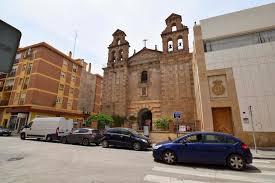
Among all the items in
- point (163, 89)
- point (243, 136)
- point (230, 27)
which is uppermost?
point (230, 27)

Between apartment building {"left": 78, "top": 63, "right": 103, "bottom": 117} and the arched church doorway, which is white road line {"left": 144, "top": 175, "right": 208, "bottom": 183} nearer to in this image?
the arched church doorway

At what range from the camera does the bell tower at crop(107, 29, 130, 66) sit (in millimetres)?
28200

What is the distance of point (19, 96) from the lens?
2844 centimetres

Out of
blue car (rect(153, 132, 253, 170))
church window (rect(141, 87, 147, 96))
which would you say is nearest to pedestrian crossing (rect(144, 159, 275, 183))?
blue car (rect(153, 132, 253, 170))

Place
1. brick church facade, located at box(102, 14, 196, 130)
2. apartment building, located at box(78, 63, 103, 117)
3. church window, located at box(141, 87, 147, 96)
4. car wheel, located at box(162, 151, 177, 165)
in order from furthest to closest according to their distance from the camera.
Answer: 1. apartment building, located at box(78, 63, 103, 117)
2. church window, located at box(141, 87, 147, 96)
3. brick church facade, located at box(102, 14, 196, 130)
4. car wheel, located at box(162, 151, 177, 165)

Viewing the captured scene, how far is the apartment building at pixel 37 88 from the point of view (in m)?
26.7

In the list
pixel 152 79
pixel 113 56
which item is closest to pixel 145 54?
pixel 152 79

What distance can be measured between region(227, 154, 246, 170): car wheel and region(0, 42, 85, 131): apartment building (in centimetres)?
2687

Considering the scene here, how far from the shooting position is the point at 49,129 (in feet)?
56.2

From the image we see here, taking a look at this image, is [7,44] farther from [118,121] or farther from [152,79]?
[152,79]

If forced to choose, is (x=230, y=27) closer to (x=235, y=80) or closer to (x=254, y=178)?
(x=235, y=80)

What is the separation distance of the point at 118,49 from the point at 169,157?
23.9 m

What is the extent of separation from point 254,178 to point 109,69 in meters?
25.2

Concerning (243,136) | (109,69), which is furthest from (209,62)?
(109,69)
